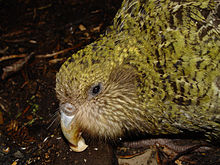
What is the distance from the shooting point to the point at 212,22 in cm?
260

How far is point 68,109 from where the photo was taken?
274cm

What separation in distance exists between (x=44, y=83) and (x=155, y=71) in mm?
2076

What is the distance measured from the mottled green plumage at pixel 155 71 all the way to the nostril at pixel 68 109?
4 centimetres

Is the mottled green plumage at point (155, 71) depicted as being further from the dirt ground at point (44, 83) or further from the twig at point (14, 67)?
the twig at point (14, 67)

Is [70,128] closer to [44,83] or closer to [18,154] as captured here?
[18,154]

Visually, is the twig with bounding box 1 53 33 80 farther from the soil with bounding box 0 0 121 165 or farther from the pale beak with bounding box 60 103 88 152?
the pale beak with bounding box 60 103 88 152

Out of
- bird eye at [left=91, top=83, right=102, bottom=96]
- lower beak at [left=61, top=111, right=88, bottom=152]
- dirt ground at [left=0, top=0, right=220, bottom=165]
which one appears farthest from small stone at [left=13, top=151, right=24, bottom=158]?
bird eye at [left=91, top=83, right=102, bottom=96]

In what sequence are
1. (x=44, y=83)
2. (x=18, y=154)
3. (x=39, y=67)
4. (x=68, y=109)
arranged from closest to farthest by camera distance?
(x=68, y=109) → (x=18, y=154) → (x=44, y=83) → (x=39, y=67)

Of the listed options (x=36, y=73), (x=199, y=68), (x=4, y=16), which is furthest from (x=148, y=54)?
(x=4, y=16)

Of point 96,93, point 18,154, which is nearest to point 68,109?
point 96,93

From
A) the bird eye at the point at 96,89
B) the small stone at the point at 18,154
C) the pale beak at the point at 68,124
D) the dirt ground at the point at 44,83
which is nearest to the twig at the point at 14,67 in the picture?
the dirt ground at the point at 44,83

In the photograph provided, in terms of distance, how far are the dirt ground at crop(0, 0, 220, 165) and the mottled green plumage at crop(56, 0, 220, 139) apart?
799 millimetres

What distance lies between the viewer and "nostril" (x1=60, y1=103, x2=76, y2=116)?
2.71m

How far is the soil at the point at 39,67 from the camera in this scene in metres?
3.53
